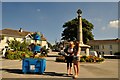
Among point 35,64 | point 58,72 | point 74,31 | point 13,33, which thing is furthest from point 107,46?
point 35,64

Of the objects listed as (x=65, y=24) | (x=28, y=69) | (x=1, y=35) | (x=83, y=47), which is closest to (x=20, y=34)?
(x=1, y=35)

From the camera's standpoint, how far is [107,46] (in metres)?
87.3

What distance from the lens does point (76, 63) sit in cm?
1137

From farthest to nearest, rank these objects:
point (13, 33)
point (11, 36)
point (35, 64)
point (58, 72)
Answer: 1. point (13, 33)
2. point (11, 36)
3. point (58, 72)
4. point (35, 64)

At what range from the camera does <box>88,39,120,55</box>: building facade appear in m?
85.8

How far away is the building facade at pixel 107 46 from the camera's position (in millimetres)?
85750

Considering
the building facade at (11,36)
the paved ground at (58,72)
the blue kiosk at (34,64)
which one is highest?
the building facade at (11,36)

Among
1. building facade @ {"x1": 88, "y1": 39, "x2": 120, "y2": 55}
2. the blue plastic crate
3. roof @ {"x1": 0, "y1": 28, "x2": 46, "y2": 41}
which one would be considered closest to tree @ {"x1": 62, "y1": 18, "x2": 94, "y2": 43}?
roof @ {"x1": 0, "y1": 28, "x2": 46, "y2": 41}

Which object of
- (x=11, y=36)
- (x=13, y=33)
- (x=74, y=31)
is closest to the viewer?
(x=74, y=31)

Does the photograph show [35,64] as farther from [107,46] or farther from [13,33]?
[107,46]

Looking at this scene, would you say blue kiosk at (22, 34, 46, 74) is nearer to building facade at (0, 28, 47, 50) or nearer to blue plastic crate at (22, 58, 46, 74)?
blue plastic crate at (22, 58, 46, 74)

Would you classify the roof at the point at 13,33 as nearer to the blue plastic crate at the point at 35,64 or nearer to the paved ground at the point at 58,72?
the paved ground at the point at 58,72

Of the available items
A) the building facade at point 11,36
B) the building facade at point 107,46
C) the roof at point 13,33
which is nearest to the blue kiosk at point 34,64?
the building facade at point 11,36

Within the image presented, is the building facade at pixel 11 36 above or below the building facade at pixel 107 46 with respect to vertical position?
above
